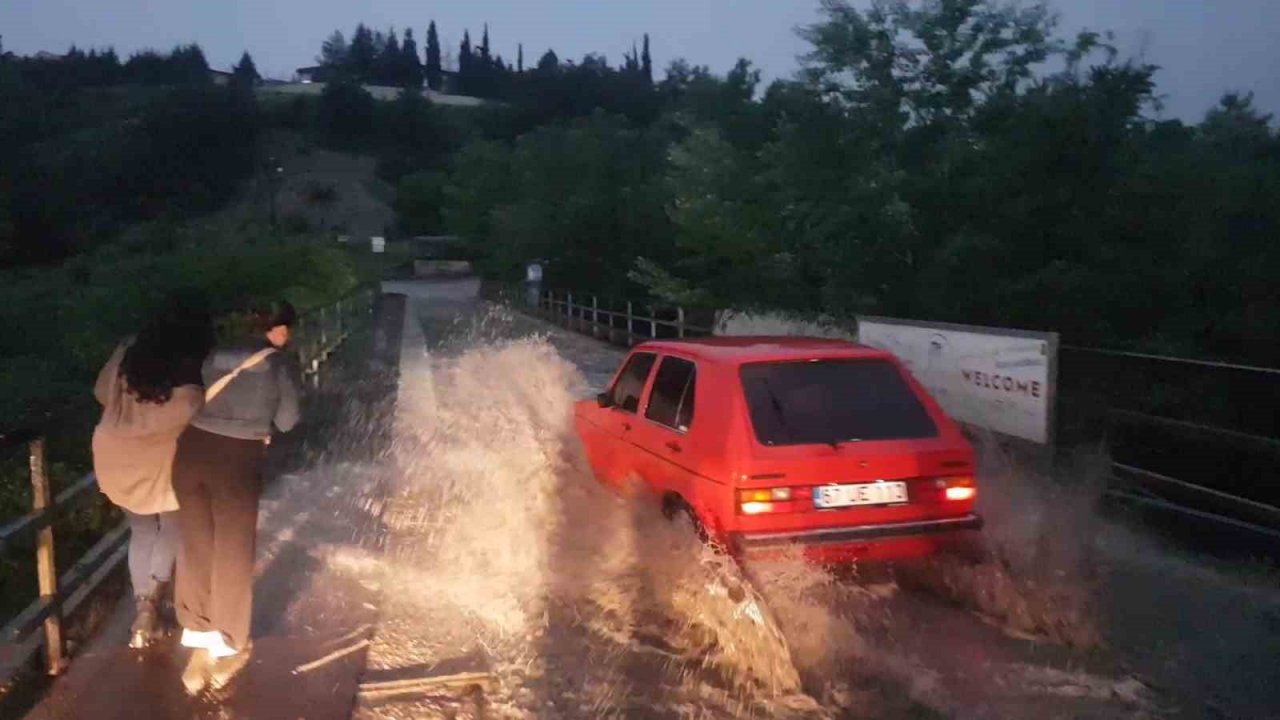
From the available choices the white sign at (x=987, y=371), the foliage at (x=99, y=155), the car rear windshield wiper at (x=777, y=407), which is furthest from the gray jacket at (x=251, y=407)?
the foliage at (x=99, y=155)

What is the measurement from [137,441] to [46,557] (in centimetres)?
76

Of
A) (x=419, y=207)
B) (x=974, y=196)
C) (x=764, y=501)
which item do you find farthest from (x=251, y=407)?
(x=419, y=207)

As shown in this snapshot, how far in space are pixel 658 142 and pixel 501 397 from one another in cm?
3346

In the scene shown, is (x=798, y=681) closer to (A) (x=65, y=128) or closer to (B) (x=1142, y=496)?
(B) (x=1142, y=496)

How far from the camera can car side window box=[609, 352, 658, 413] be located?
28.4 ft

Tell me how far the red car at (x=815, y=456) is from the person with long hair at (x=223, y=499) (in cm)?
243

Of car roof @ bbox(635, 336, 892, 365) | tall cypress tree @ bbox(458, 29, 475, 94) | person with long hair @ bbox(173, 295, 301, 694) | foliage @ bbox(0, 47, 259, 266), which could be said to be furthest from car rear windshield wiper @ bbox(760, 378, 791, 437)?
tall cypress tree @ bbox(458, 29, 475, 94)

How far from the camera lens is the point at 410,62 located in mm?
182625

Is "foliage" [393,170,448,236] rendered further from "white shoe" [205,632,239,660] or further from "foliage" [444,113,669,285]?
"white shoe" [205,632,239,660]

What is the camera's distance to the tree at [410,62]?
181875 mm

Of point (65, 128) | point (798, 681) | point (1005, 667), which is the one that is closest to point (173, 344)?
point (798, 681)

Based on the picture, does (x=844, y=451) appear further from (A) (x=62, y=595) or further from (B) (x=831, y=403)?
(A) (x=62, y=595)

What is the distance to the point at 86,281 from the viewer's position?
128ft

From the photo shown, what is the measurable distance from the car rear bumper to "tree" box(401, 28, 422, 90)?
181090mm
